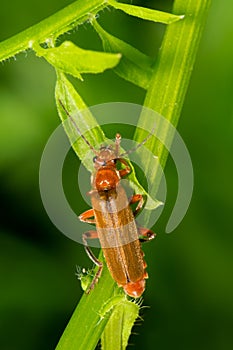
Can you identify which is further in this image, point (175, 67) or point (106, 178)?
point (106, 178)

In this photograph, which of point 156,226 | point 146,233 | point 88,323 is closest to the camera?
point 88,323

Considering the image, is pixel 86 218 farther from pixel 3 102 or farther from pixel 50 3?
pixel 50 3

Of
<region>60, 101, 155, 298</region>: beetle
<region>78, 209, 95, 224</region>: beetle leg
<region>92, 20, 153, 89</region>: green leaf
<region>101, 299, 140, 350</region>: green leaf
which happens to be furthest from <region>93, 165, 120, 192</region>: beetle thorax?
<region>101, 299, 140, 350</region>: green leaf

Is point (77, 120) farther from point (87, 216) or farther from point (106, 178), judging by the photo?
point (87, 216)

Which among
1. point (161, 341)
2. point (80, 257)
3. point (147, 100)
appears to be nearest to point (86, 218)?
point (147, 100)

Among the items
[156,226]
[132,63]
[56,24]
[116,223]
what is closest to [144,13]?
[132,63]

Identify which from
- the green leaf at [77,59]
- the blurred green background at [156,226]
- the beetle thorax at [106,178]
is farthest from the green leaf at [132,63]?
the blurred green background at [156,226]

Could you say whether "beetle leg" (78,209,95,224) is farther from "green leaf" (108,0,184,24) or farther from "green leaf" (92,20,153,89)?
"green leaf" (108,0,184,24)
